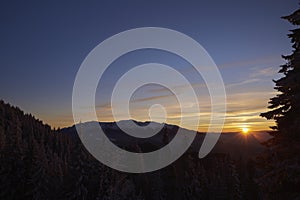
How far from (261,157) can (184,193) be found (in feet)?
164

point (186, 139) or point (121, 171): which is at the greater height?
point (186, 139)

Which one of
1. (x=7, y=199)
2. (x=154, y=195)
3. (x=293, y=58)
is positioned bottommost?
(x=154, y=195)

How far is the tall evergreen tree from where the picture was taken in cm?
1142

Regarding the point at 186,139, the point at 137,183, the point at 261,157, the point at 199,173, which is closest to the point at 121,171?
the point at 137,183

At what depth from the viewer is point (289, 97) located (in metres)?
11.6

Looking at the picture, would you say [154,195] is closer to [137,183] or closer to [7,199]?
[137,183]

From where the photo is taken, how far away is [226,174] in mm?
67875

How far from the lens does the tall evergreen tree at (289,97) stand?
37.5 ft

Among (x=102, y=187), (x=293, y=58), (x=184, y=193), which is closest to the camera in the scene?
(x=293, y=58)

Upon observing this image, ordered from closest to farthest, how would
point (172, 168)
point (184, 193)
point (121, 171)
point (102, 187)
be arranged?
point (102, 187) < point (184, 193) < point (172, 168) < point (121, 171)

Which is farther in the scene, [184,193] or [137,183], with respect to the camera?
[137,183]

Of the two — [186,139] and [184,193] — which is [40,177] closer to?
[184,193]

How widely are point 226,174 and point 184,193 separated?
13.2 m

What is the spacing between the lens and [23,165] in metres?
37.3
